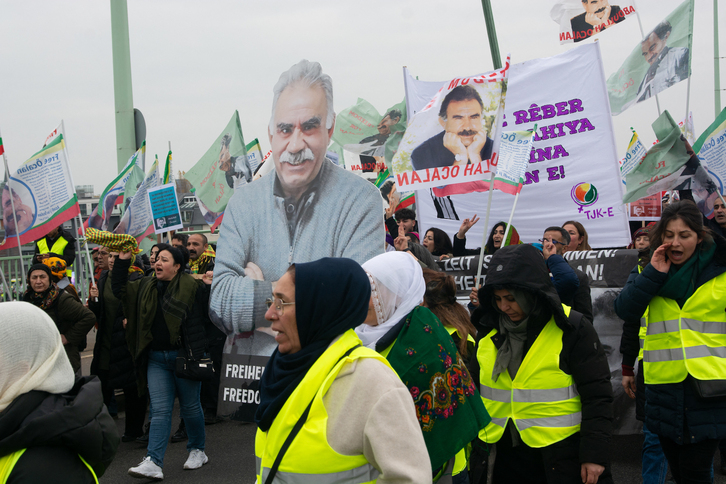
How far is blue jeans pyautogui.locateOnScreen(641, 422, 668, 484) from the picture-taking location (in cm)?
361

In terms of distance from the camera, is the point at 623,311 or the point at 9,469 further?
the point at 623,311

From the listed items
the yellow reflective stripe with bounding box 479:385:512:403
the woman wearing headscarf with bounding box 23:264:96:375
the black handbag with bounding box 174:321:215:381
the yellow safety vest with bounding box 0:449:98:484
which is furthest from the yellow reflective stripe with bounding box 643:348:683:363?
the woman wearing headscarf with bounding box 23:264:96:375

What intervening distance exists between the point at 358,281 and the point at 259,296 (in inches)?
89.2

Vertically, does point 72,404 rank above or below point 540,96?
below

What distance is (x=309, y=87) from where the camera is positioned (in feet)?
13.2

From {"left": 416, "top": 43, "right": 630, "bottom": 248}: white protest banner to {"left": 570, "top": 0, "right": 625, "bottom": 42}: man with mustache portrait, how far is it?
30.3 inches

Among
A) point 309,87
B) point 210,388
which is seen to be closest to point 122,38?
point 210,388

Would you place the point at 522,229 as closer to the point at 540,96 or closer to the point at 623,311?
the point at 540,96

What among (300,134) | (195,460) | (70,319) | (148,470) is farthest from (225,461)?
(300,134)

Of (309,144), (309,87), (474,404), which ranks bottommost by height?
(474,404)

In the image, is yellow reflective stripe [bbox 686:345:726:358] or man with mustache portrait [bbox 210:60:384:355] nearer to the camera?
yellow reflective stripe [bbox 686:345:726:358]

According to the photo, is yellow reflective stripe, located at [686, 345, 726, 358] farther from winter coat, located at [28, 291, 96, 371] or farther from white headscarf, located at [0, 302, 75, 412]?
winter coat, located at [28, 291, 96, 371]

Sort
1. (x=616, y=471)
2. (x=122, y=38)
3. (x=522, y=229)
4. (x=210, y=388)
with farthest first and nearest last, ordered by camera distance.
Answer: (x=122, y=38) → (x=522, y=229) → (x=210, y=388) → (x=616, y=471)

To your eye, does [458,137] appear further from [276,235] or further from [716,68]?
[716,68]
